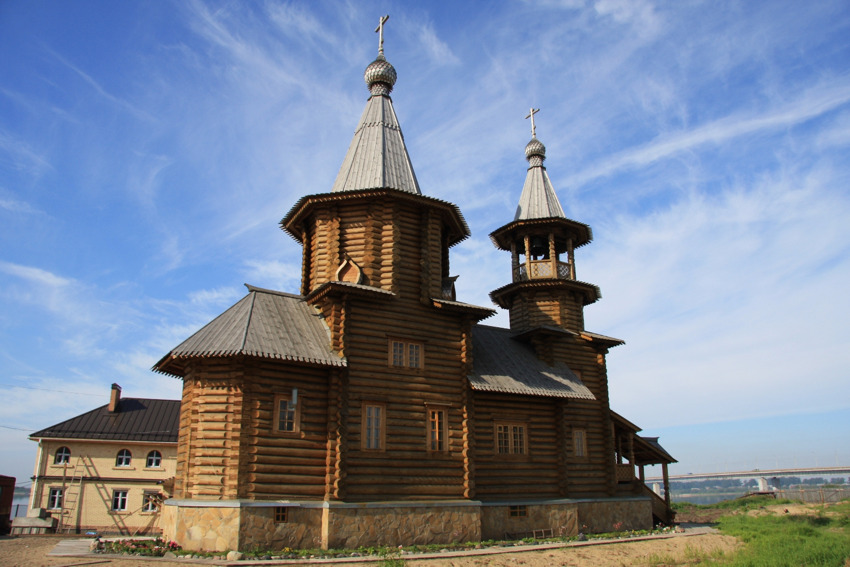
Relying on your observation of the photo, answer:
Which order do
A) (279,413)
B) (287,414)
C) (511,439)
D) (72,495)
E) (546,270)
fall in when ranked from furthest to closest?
(72,495) < (546,270) < (511,439) < (287,414) < (279,413)

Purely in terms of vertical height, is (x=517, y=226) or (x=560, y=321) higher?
(x=517, y=226)

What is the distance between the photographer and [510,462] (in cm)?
2139

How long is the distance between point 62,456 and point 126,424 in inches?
120

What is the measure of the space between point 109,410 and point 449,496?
21.9 metres

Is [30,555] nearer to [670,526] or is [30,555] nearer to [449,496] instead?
[449,496]

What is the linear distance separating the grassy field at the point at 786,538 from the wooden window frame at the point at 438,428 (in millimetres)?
6683

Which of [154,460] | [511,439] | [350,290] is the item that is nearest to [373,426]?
[350,290]

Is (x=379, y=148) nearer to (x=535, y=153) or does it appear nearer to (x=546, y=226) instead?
(x=546, y=226)

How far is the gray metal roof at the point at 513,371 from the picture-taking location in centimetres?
2119

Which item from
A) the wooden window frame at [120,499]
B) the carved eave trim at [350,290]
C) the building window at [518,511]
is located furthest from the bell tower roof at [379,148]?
the wooden window frame at [120,499]

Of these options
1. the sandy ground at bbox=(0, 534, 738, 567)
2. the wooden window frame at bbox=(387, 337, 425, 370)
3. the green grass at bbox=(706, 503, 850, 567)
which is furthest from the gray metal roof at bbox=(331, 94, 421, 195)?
the green grass at bbox=(706, 503, 850, 567)

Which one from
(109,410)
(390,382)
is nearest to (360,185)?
(390,382)

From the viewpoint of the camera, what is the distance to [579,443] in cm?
2405

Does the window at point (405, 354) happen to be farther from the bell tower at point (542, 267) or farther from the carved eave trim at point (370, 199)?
the bell tower at point (542, 267)
